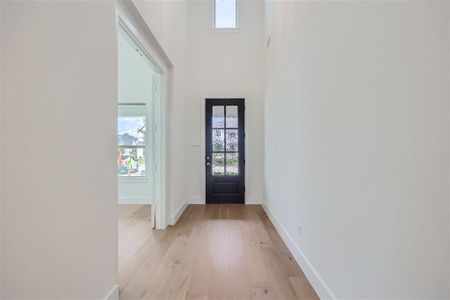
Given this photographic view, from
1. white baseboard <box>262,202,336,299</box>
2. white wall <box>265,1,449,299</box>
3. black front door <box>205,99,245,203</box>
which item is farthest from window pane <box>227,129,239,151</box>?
white wall <box>265,1,449,299</box>

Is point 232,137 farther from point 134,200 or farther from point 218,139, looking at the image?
point 134,200

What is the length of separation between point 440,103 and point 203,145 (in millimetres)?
4488

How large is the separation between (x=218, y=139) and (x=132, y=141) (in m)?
1.86

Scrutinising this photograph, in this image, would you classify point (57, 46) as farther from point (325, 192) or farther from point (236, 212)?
point (236, 212)

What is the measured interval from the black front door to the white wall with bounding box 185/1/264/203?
0.42 feet

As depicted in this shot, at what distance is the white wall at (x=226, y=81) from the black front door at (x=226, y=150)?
0.42 feet

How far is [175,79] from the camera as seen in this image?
12.9 ft


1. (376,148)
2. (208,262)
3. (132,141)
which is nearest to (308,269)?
(208,262)

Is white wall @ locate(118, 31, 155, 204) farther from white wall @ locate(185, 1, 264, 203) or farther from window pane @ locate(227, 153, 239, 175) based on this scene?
window pane @ locate(227, 153, 239, 175)

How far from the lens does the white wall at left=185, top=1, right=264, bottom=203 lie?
17.0ft

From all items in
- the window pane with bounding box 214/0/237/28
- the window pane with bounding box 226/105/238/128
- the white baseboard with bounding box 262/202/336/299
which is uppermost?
the window pane with bounding box 214/0/237/28

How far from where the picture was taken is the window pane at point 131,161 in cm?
531

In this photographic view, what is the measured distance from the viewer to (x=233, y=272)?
7.48 feet

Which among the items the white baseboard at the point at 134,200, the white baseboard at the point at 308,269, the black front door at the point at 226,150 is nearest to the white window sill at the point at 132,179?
the white baseboard at the point at 134,200
